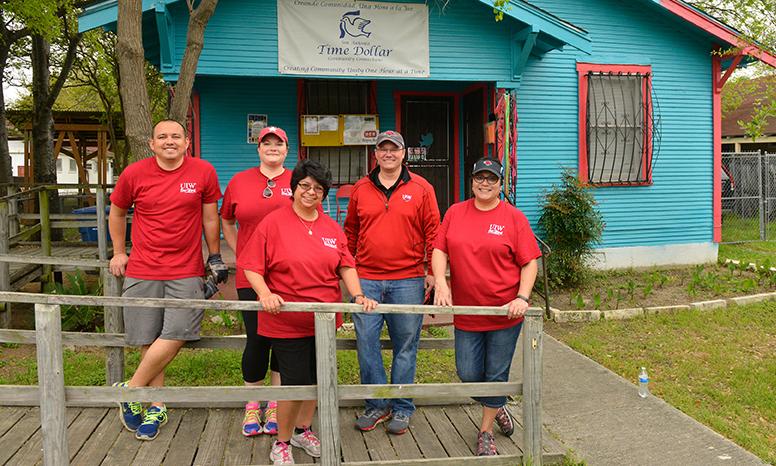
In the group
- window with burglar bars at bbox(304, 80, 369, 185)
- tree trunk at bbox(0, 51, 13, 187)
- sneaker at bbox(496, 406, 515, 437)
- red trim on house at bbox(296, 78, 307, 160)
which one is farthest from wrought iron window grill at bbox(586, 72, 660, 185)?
tree trunk at bbox(0, 51, 13, 187)

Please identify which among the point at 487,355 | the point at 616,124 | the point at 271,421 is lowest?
the point at 271,421

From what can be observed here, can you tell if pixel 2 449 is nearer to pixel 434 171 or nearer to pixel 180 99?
pixel 180 99

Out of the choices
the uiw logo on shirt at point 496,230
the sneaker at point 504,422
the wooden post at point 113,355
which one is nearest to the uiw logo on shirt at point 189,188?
the wooden post at point 113,355

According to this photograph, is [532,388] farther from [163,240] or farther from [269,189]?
[163,240]

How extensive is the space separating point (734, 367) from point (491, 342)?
3383 mm

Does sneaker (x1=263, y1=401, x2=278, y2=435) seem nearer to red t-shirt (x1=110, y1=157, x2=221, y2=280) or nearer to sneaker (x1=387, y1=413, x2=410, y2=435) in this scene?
sneaker (x1=387, y1=413, x2=410, y2=435)

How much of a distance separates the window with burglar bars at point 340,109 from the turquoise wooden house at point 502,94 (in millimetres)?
21

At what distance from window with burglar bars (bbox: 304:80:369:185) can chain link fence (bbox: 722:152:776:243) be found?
9.10 metres

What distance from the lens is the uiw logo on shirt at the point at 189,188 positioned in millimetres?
4020

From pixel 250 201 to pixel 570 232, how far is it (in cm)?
611

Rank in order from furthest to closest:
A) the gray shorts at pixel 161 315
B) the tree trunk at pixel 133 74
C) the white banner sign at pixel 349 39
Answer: the white banner sign at pixel 349 39, the tree trunk at pixel 133 74, the gray shorts at pixel 161 315

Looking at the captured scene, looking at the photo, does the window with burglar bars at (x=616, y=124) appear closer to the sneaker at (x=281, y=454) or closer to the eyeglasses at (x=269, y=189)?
the eyeglasses at (x=269, y=189)

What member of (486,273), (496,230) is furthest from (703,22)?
(486,273)

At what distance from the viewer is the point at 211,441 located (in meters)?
4.16
